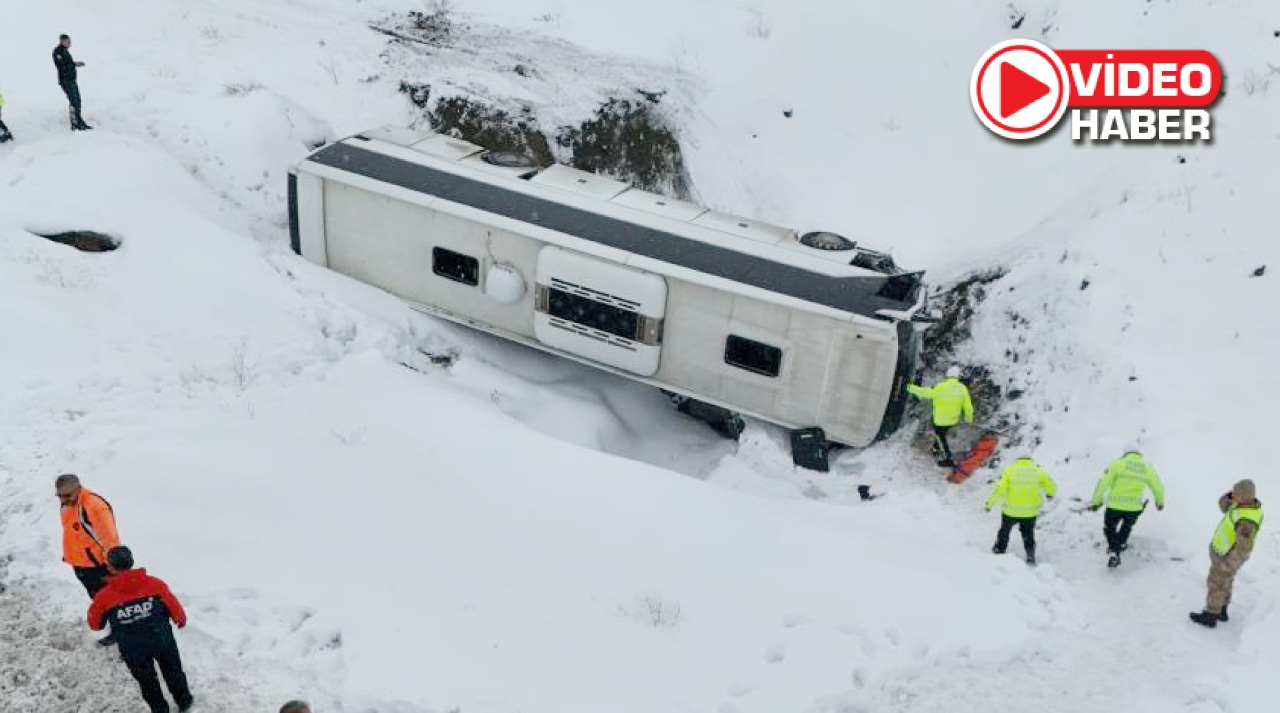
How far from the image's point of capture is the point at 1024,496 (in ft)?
35.7

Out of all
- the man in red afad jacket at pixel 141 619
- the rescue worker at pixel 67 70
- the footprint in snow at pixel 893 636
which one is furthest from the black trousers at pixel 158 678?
the rescue worker at pixel 67 70

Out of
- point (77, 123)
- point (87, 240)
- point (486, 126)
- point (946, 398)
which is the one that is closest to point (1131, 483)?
point (946, 398)

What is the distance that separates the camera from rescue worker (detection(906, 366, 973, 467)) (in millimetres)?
13250

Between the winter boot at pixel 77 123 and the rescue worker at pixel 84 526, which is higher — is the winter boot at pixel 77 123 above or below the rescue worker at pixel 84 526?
above

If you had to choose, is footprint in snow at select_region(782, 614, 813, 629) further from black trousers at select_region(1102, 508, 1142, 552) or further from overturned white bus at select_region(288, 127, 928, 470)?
overturned white bus at select_region(288, 127, 928, 470)

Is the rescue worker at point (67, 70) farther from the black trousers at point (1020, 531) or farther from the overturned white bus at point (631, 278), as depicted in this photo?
the black trousers at point (1020, 531)

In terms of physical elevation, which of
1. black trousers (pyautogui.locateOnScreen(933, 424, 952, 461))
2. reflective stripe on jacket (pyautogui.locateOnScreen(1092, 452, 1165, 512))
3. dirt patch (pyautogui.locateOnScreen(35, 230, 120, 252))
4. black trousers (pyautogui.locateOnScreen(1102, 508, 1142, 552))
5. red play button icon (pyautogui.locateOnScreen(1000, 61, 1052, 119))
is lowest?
black trousers (pyautogui.locateOnScreen(933, 424, 952, 461))

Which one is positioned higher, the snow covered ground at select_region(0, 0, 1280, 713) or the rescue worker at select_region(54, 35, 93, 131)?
the rescue worker at select_region(54, 35, 93, 131)

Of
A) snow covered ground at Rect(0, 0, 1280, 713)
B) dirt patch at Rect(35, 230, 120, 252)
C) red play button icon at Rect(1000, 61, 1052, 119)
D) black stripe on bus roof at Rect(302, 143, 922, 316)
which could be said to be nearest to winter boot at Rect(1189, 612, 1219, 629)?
snow covered ground at Rect(0, 0, 1280, 713)

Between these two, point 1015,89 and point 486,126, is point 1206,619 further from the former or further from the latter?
point 486,126

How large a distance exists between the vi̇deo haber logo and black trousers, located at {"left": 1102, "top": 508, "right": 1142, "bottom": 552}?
8.03m

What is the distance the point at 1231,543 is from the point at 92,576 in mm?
9839

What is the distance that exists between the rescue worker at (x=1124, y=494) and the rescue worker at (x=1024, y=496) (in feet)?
1.80

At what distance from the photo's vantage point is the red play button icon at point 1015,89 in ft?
67.7
